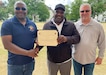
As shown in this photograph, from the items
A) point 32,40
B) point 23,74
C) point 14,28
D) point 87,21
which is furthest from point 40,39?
point 87,21

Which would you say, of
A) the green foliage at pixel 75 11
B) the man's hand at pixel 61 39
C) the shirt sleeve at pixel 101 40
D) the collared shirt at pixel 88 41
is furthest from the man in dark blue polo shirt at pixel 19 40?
the green foliage at pixel 75 11

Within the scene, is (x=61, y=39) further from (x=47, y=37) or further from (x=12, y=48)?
(x=12, y=48)

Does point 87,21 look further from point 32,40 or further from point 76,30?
point 32,40

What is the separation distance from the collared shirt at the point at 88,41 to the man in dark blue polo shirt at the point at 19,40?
0.47 m

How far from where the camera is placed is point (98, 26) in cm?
198

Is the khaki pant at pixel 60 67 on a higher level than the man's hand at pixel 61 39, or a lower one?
lower

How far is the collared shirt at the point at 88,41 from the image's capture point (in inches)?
77.5

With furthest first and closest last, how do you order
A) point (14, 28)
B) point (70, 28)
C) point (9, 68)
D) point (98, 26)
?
point (98, 26), point (70, 28), point (9, 68), point (14, 28)

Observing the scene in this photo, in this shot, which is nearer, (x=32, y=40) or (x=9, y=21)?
(x=9, y=21)

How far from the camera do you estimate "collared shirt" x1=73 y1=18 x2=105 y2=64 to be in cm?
197

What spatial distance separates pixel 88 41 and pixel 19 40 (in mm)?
670

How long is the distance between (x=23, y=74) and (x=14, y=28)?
41 centimetres

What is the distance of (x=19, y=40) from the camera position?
65.2 inches

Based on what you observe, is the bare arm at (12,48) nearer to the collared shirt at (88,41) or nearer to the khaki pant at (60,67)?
the khaki pant at (60,67)
